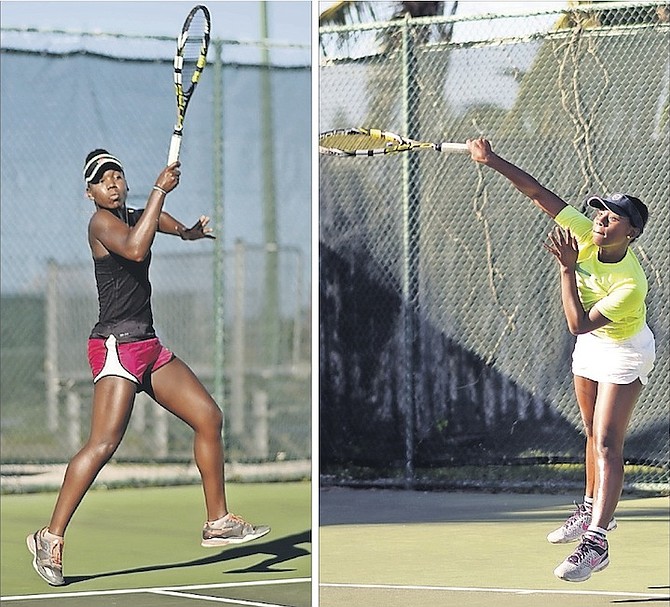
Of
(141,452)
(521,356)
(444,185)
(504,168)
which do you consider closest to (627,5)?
(444,185)

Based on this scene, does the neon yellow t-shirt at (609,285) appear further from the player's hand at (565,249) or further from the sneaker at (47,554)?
the sneaker at (47,554)

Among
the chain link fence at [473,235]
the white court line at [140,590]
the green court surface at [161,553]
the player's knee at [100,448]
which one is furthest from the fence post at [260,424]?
the player's knee at [100,448]

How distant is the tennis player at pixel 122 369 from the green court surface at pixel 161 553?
1.57 feet

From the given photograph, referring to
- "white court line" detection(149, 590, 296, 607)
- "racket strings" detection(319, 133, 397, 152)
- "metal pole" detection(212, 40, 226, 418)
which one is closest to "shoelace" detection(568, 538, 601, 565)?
"white court line" detection(149, 590, 296, 607)

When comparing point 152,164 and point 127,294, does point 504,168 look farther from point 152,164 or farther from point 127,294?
point 152,164

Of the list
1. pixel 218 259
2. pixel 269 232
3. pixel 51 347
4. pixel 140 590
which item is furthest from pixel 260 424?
pixel 140 590

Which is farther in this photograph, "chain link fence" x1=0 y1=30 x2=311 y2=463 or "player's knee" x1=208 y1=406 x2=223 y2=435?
"chain link fence" x1=0 y1=30 x2=311 y2=463

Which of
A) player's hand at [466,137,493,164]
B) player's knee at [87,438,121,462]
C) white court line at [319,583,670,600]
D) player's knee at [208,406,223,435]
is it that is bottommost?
white court line at [319,583,670,600]

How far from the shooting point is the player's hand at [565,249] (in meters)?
6.21

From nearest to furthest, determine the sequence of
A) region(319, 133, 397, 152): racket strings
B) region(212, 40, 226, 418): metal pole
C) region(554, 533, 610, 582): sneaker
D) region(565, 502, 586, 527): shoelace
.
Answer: region(554, 533, 610, 582): sneaker < region(565, 502, 586, 527): shoelace < region(319, 133, 397, 152): racket strings < region(212, 40, 226, 418): metal pole

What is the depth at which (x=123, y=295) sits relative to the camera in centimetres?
591

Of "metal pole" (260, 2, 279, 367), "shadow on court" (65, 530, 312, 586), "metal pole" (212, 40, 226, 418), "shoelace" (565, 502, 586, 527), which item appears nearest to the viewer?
"shoelace" (565, 502, 586, 527)

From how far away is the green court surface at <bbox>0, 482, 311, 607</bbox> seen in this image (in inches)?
255

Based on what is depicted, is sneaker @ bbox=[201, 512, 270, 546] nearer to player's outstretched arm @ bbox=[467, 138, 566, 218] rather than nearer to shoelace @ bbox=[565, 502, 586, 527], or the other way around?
shoelace @ bbox=[565, 502, 586, 527]
